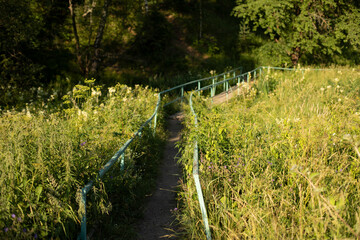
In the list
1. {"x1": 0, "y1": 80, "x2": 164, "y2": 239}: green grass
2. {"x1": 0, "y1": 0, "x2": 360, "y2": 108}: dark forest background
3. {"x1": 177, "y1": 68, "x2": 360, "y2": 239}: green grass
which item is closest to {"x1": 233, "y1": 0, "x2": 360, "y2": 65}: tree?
{"x1": 0, "y1": 0, "x2": 360, "y2": 108}: dark forest background

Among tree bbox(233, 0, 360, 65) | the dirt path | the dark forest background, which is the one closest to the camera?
the dirt path

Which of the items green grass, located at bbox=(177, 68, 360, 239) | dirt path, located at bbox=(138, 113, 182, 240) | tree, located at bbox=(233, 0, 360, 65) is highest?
tree, located at bbox=(233, 0, 360, 65)

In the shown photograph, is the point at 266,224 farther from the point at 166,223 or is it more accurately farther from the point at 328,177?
the point at 166,223

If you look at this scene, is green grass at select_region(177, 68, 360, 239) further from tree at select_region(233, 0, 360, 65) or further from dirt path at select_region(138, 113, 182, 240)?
tree at select_region(233, 0, 360, 65)

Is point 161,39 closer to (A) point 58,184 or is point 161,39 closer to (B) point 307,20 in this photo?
(B) point 307,20

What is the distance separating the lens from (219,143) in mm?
4582

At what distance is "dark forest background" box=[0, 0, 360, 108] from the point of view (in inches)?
572

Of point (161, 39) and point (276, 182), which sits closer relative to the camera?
point (276, 182)

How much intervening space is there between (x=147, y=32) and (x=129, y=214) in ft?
62.3

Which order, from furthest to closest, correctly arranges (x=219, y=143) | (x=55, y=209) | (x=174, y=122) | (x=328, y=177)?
(x=174, y=122) → (x=219, y=143) → (x=328, y=177) → (x=55, y=209)

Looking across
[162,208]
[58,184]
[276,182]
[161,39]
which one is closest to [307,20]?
[161,39]

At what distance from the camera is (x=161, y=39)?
21469 mm

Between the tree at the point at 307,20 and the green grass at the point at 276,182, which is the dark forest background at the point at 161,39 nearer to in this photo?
the tree at the point at 307,20

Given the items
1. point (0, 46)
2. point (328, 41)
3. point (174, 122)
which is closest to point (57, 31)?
point (0, 46)
